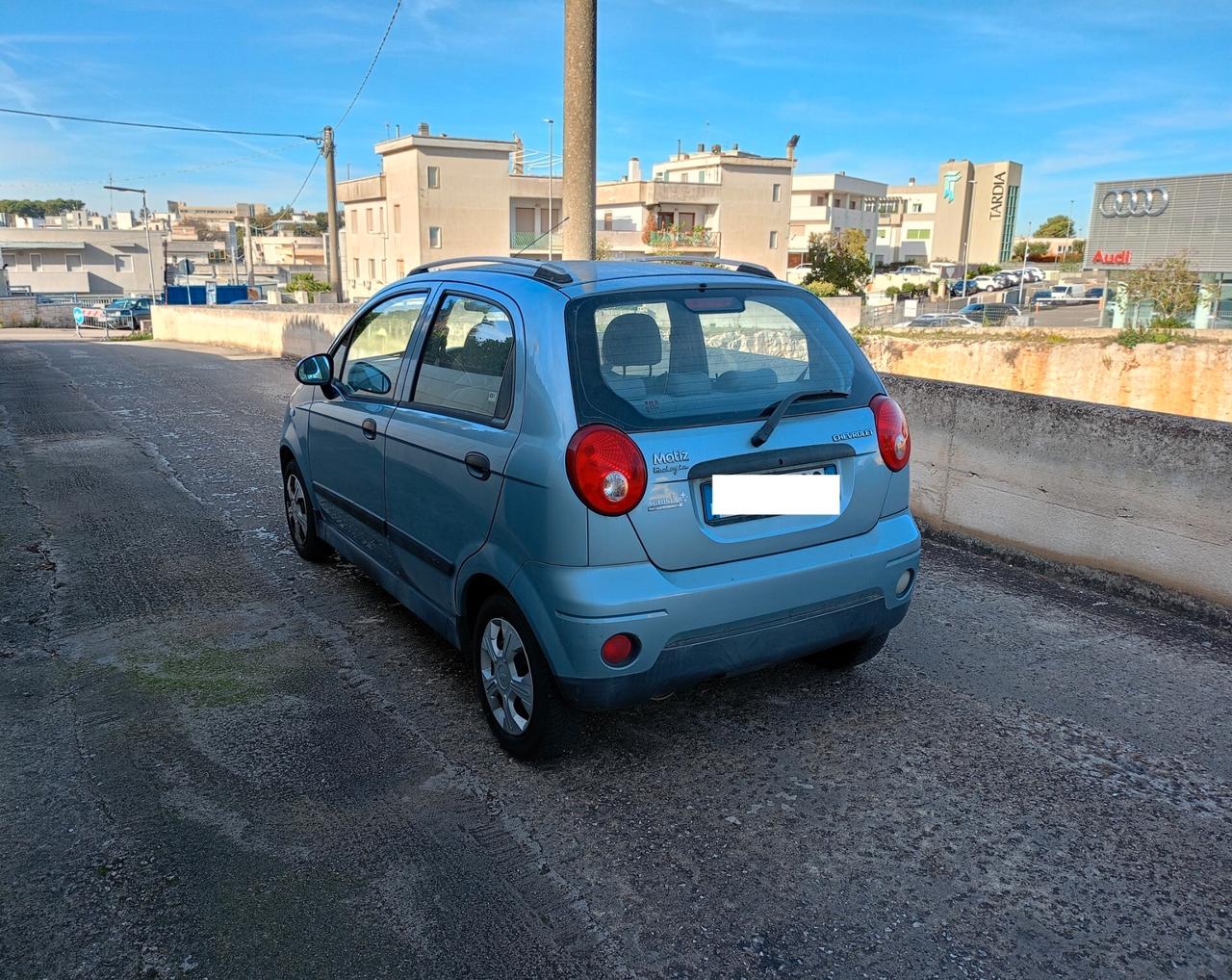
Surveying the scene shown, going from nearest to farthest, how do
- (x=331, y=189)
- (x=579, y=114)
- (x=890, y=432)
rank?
(x=890, y=432) < (x=579, y=114) < (x=331, y=189)

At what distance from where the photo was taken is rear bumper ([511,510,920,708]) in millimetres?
2848

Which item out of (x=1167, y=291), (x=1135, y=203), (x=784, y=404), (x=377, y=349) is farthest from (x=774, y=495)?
(x=1135, y=203)

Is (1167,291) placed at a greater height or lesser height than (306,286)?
greater

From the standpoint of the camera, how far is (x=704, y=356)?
3227 mm

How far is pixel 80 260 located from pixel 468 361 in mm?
86525

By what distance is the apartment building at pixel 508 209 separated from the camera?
5331 centimetres

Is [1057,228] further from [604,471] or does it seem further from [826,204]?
[604,471]

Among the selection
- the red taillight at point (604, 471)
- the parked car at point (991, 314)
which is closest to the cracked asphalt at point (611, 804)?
the red taillight at point (604, 471)

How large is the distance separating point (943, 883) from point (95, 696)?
3283mm

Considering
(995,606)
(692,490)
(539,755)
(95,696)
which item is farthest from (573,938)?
(995,606)

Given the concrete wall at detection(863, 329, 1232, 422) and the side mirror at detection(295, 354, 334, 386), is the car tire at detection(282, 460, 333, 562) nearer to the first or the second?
the side mirror at detection(295, 354, 334, 386)

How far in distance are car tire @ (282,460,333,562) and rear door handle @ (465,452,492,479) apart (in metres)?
2.22

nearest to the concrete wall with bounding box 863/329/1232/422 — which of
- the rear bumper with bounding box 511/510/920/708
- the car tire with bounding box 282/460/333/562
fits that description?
the car tire with bounding box 282/460/333/562

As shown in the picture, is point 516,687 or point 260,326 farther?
point 260,326
